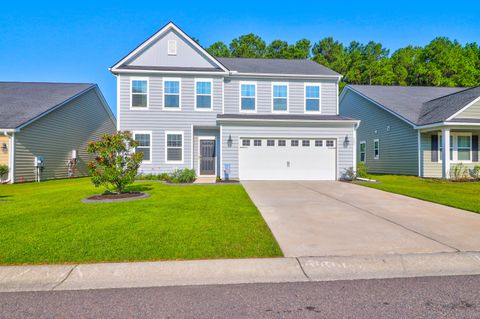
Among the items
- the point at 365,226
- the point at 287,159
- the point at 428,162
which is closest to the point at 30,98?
the point at 287,159

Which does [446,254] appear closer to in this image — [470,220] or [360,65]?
[470,220]

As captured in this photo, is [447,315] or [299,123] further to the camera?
[299,123]

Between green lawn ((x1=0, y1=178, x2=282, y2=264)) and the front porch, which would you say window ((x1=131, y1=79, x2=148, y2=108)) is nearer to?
green lawn ((x1=0, y1=178, x2=282, y2=264))

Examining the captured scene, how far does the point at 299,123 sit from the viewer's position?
1485 cm

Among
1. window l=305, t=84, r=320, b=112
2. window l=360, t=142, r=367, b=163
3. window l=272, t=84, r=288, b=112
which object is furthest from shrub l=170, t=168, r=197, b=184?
window l=360, t=142, r=367, b=163

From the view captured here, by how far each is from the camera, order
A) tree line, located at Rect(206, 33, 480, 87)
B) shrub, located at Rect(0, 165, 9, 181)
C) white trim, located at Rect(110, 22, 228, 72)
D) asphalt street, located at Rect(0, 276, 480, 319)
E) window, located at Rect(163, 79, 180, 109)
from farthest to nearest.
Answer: tree line, located at Rect(206, 33, 480, 87), window, located at Rect(163, 79, 180, 109), white trim, located at Rect(110, 22, 228, 72), shrub, located at Rect(0, 165, 9, 181), asphalt street, located at Rect(0, 276, 480, 319)

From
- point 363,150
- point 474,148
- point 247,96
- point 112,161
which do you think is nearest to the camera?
point 112,161

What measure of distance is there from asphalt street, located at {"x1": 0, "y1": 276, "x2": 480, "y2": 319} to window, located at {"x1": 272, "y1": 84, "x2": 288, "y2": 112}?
1407 centimetres

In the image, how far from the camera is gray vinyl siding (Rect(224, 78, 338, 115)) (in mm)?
16719

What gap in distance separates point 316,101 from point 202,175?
7951 millimetres

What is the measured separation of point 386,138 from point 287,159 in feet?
29.3

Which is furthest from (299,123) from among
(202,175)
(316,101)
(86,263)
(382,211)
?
(86,263)

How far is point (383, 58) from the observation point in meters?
43.0

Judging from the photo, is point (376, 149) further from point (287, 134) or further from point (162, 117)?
point (162, 117)
